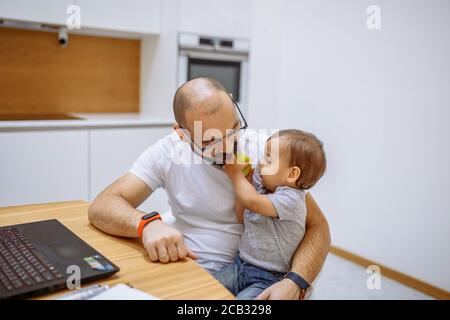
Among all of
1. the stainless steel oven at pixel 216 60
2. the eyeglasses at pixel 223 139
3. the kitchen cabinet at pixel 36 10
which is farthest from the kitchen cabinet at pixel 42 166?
the eyeglasses at pixel 223 139

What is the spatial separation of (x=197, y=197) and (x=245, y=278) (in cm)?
30

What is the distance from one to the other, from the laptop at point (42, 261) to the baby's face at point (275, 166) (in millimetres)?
562

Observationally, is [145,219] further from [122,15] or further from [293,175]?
[122,15]

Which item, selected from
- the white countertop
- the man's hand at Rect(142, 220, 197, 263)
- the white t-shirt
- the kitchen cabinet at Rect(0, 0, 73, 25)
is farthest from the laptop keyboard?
the kitchen cabinet at Rect(0, 0, 73, 25)

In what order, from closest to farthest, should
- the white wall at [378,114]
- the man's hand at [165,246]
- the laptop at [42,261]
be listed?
the laptop at [42,261]
the man's hand at [165,246]
the white wall at [378,114]

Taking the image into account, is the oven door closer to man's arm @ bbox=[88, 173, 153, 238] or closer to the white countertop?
the white countertop

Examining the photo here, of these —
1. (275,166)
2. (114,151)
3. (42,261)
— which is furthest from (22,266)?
(114,151)

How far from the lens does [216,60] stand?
341 centimetres

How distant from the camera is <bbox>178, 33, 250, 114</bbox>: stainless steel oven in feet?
10.6

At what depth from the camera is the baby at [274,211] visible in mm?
1226

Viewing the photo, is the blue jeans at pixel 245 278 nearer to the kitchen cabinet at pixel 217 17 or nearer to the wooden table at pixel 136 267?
the wooden table at pixel 136 267

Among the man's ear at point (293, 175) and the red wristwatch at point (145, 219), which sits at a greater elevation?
the man's ear at point (293, 175)

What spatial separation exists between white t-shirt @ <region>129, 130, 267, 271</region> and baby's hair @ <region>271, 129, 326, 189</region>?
0.20m
